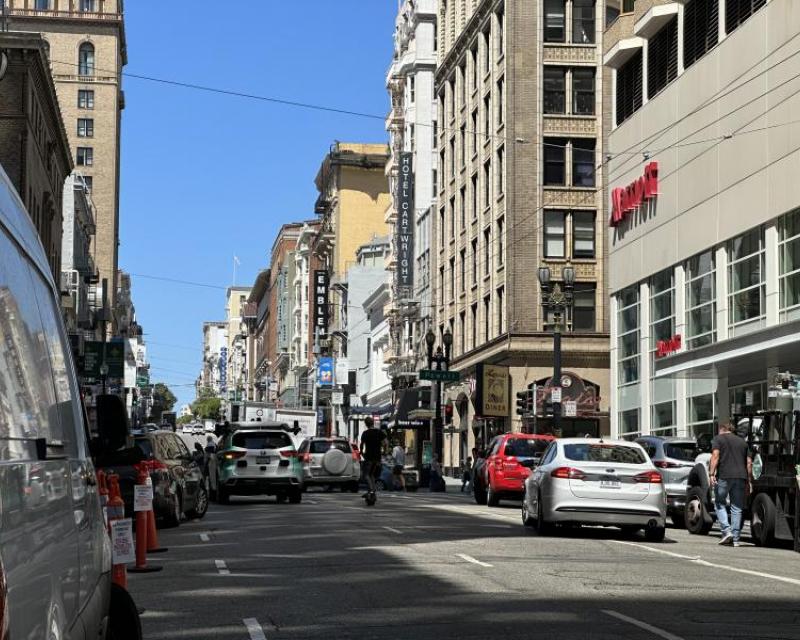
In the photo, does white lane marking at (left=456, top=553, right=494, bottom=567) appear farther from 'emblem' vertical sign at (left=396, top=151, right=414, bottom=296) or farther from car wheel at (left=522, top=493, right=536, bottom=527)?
'emblem' vertical sign at (left=396, top=151, right=414, bottom=296)

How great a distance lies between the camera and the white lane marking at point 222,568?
51.4ft

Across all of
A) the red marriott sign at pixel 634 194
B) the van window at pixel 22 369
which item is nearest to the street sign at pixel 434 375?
the red marriott sign at pixel 634 194

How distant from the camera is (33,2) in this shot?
389 ft

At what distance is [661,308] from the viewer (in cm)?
4506

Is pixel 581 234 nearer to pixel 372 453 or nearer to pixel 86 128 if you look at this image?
pixel 372 453

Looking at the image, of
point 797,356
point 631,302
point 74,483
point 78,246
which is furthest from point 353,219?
point 74,483

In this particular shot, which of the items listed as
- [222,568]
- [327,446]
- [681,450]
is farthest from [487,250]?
[222,568]

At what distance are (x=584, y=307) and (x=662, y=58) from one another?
16215mm

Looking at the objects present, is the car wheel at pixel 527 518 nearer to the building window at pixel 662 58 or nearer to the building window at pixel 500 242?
the building window at pixel 662 58

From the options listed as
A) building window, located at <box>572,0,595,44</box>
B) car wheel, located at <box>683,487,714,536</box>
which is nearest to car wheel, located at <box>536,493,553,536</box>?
car wheel, located at <box>683,487,714,536</box>

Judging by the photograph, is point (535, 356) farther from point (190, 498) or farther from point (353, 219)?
point (353, 219)

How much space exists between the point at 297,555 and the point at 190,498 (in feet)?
28.0

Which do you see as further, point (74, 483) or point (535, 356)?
point (535, 356)

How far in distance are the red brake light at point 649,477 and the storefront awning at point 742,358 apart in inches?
357
